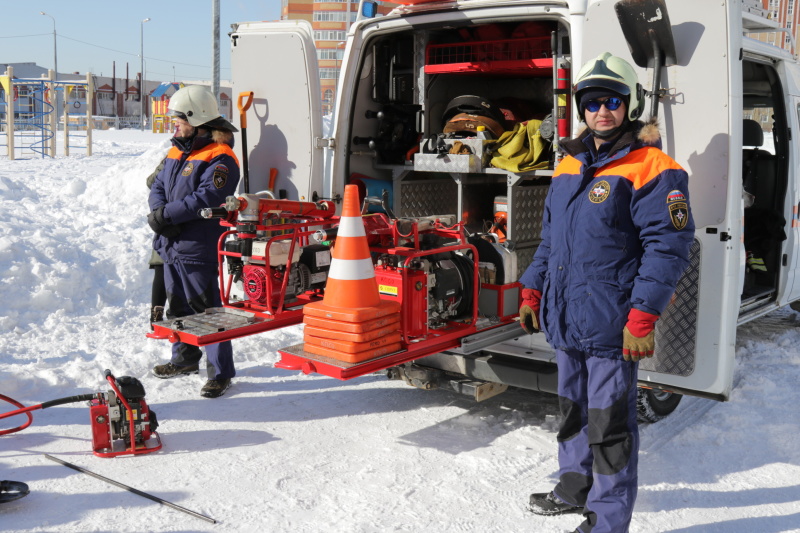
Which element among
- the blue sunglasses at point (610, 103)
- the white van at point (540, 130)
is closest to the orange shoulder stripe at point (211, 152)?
the white van at point (540, 130)

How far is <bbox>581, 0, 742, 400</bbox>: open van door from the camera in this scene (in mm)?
3678

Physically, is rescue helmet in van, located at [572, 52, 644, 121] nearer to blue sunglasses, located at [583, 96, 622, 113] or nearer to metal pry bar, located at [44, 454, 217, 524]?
blue sunglasses, located at [583, 96, 622, 113]

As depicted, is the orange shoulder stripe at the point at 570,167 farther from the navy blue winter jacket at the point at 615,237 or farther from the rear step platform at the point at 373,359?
the rear step platform at the point at 373,359

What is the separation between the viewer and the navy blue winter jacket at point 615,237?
3.00 m

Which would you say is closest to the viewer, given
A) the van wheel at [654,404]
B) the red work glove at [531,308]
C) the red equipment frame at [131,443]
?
the red work glove at [531,308]

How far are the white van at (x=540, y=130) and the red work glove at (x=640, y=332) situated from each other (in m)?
0.95

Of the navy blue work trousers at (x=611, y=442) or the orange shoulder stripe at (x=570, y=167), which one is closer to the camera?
the navy blue work trousers at (x=611, y=442)

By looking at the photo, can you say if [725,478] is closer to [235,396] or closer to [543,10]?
[543,10]

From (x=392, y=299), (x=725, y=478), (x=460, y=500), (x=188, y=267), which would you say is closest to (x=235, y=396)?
(x=188, y=267)

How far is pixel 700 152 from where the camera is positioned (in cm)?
376

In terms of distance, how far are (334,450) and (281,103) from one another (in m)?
2.59

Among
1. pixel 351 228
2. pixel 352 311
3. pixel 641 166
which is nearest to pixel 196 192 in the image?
pixel 351 228

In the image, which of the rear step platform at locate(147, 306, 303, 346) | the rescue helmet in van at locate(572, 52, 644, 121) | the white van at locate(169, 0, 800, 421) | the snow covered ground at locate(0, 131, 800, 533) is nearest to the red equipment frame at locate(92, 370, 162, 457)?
the snow covered ground at locate(0, 131, 800, 533)

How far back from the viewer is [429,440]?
445 centimetres
